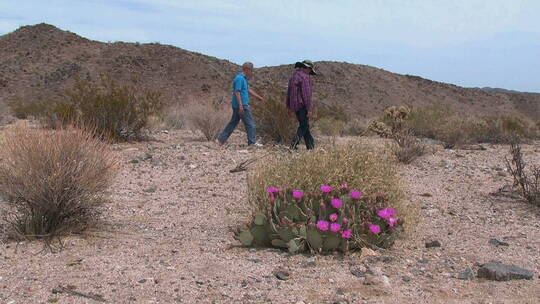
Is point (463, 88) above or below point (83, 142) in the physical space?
above

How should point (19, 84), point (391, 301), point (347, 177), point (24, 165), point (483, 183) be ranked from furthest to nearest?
point (19, 84) < point (483, 183) < point (347, 177) < point (24, 165) < point (391, 301)

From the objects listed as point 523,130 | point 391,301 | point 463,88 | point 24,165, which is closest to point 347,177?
point 391,301

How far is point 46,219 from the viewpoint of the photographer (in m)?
4.80

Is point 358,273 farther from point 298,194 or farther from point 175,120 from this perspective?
point 175,120

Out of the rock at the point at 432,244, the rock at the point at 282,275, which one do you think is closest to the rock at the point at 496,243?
the rock at the point at 432,244

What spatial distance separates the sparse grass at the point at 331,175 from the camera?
505 cm

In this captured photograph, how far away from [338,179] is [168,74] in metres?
42.1

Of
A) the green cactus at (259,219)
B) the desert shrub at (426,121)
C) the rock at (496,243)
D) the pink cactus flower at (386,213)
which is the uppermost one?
the desert shrub at (426,121)

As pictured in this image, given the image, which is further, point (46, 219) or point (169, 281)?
point (46, 219)

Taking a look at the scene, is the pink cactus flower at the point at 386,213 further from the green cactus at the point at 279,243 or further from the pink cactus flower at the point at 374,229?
the green cactus at the point at 279,243

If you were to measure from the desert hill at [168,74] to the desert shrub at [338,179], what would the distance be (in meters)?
Result: 32.1

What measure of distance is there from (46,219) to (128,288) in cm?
152

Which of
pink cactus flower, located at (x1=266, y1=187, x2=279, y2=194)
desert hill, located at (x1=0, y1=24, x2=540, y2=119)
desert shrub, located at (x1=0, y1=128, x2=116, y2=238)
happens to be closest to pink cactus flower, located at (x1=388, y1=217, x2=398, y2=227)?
pink cactus flower, located at (x1=266, y1=187, x2=279, y2=194)

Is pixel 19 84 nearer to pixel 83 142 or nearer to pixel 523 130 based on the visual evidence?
pixel 523 130
